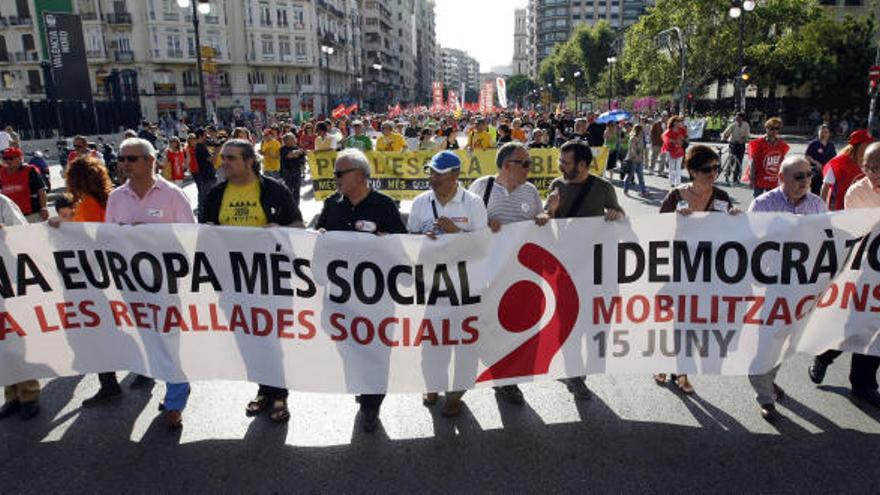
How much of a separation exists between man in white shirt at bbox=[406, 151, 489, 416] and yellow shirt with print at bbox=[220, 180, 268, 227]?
1041 mm

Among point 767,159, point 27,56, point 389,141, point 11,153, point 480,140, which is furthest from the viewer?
point 27,56

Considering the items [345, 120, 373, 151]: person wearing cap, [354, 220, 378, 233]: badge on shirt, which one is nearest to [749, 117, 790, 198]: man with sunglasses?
[354, 220, 378, 233]: badge on shirt

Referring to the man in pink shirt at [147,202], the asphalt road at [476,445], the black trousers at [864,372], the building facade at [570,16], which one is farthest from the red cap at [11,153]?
the building facade at [570,16]

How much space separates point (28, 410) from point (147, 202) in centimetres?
168

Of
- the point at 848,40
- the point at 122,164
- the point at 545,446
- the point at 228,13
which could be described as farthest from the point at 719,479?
the point at 228,13

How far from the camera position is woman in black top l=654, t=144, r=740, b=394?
4160 mm

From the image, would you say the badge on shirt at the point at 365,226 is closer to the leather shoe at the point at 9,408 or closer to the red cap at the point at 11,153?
the leather shoe at the point at 9,408

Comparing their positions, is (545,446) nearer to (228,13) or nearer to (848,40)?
(848,40)

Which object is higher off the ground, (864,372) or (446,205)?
(446,205)

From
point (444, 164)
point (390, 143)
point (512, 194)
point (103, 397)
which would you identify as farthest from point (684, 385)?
point (390, 143)

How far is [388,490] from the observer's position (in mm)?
3324

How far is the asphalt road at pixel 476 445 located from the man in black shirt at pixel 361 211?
0.53 feet

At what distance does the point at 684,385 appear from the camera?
448cm

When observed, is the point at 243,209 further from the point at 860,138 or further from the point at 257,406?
the point at 860,138
